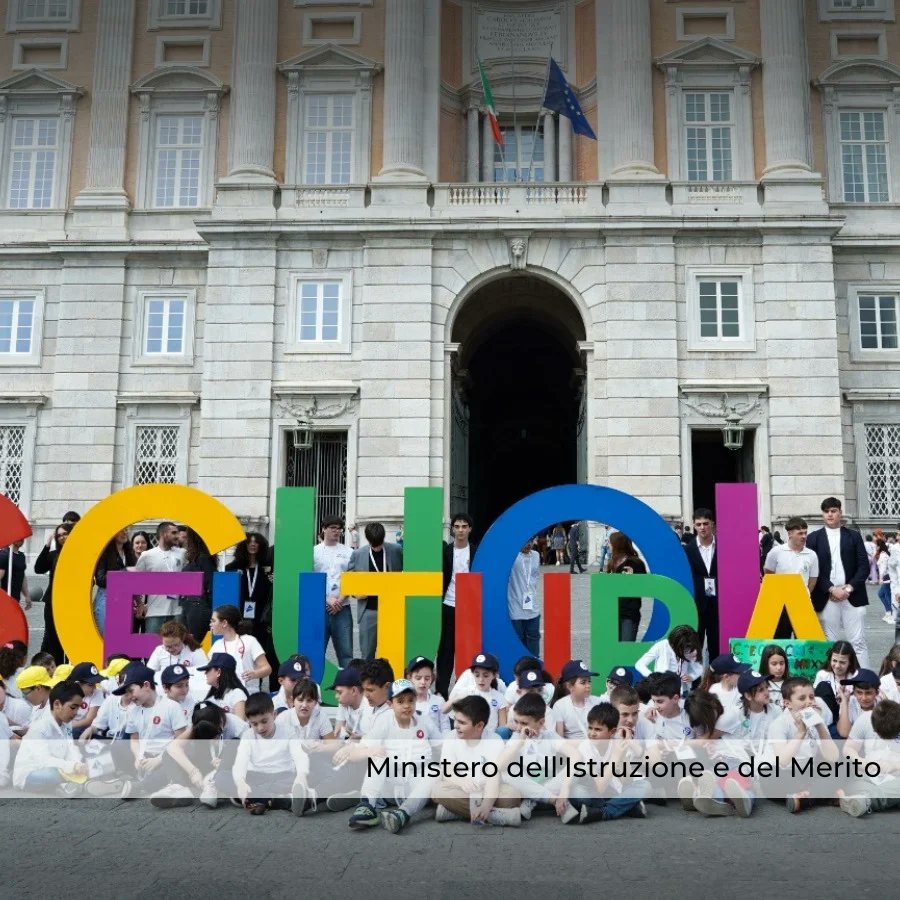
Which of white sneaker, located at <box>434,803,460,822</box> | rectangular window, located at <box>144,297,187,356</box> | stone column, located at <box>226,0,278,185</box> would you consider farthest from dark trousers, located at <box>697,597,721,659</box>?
rectangular window, located at <box>144,297,187,356</box>

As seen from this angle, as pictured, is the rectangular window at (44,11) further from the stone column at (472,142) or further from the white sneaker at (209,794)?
the white sneaker at (209,794)

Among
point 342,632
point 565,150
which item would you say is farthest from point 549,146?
point 342,632

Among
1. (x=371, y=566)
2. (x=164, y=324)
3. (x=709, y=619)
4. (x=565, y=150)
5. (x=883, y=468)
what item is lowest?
(x=709, y=619)

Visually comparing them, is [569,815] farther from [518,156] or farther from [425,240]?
[518,156]

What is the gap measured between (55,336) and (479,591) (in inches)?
754

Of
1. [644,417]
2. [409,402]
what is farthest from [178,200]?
[644,417]

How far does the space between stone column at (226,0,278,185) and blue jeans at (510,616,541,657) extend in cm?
1690

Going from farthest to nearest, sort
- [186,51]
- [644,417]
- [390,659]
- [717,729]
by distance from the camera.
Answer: [186,51], [644,417], [390,659], [717,729]

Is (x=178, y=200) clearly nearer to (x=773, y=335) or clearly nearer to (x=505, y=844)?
(x=773, y=335)

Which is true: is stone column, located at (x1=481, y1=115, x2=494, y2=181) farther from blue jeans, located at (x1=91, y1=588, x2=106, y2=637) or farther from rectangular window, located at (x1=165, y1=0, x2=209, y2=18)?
blue jeans, located at (x1=91, y1=588, x2=106, y2=637)

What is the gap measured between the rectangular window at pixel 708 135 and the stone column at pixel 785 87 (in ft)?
3.39

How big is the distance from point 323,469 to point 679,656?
52.3 feet

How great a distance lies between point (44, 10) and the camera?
27156 mm

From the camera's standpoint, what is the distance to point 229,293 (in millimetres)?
24375
